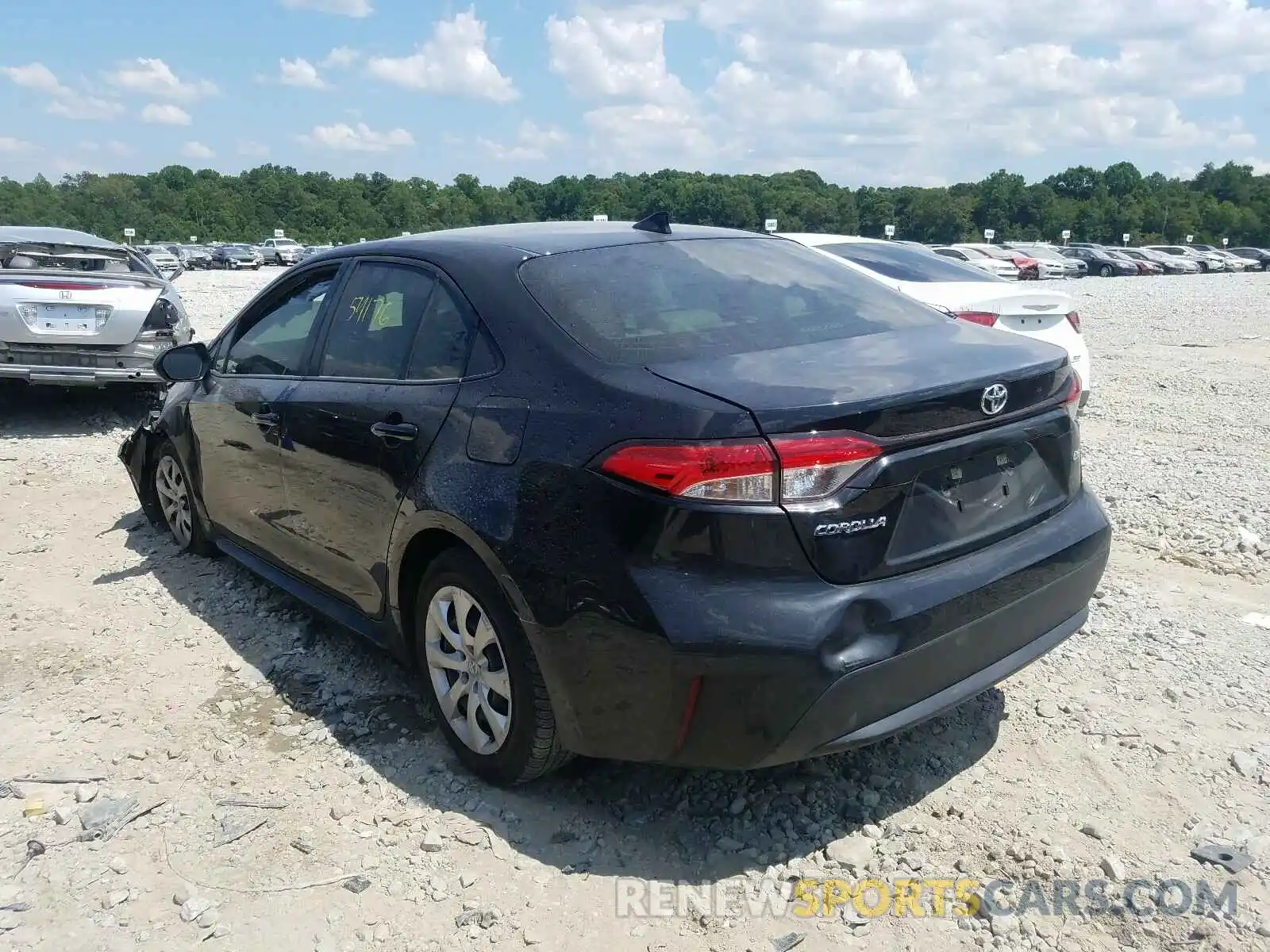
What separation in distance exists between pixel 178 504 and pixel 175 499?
47 millimetres

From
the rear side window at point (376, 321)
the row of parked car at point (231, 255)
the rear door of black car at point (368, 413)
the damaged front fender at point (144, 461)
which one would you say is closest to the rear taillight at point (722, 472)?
the rear door of black car at point (368, 413)

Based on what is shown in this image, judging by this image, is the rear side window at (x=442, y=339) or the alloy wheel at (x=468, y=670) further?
the rear side window at (x=442, y=339)

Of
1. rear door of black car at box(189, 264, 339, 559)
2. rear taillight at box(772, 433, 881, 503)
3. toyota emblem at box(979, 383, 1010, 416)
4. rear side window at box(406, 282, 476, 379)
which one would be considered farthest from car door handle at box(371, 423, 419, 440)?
toyota emblem at box(979, 383, 1010, 416)

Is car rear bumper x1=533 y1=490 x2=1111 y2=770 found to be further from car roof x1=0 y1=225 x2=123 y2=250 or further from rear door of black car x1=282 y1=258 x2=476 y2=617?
car roof x1=0 y1=225 x2=123 y2=250

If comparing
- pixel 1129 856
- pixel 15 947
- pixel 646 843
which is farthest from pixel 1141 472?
pixel 15 947

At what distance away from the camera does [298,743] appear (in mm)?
3523

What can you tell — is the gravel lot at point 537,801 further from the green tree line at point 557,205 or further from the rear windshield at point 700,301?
the green tree line at point 557,205

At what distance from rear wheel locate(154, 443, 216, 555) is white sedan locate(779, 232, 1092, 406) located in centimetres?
432

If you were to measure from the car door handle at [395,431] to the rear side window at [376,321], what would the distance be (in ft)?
0.59

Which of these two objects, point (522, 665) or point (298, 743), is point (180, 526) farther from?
point (522, 665)

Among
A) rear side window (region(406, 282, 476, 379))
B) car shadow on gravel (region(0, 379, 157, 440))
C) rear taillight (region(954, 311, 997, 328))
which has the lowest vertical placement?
car shadow on gravel (region(0, 379, 157, 440))

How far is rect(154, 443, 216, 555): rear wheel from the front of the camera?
17.0 feet

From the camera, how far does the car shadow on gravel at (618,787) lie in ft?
9.43

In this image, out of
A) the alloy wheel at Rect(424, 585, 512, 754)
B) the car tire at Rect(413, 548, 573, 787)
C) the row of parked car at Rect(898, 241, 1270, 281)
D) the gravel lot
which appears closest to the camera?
the gravel lot
